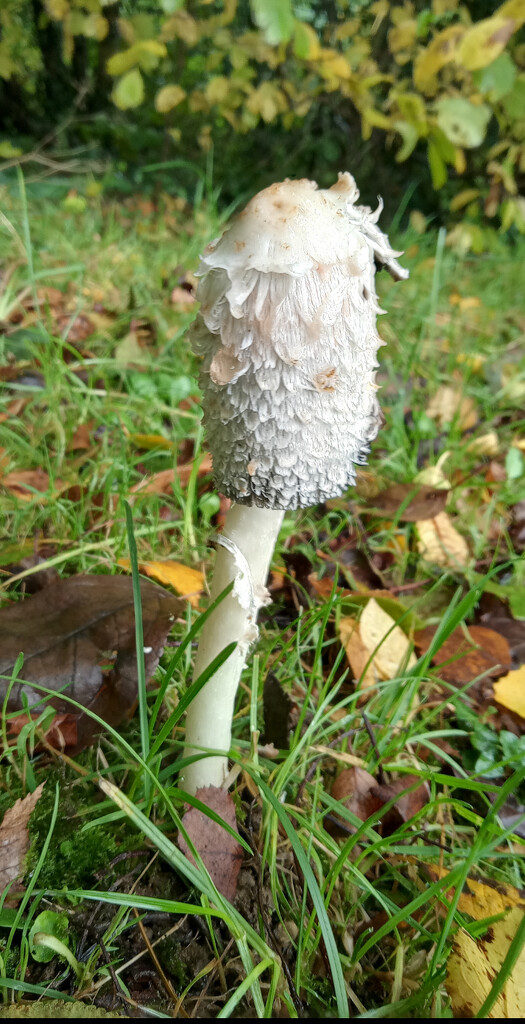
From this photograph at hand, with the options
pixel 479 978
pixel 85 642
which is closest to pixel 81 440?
pixel 85 642

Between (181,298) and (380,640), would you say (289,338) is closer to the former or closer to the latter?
(380,640)

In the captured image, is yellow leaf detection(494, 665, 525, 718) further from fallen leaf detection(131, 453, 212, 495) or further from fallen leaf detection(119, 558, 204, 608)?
fallen leaf detection(131, 453, 212, 495)

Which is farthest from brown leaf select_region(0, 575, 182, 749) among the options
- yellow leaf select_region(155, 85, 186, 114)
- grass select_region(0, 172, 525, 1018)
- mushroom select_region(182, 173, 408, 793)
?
yellow leaf select_region(155, 85, 186, 114)

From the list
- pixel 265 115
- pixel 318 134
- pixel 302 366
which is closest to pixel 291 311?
pixel 302 366

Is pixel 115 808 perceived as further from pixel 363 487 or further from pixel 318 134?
pixel 318 134

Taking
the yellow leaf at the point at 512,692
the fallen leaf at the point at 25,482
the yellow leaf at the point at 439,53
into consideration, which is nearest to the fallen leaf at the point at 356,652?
the yellow leaf at the point at 512,692
